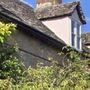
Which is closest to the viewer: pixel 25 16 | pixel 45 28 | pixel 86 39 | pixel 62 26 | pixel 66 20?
pixel 25 16

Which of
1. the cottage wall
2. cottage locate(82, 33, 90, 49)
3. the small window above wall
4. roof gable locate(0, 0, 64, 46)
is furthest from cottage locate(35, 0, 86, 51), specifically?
cottage locate(82, 33, 90, 49)

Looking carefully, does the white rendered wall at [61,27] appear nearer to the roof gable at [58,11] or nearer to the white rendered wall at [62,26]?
the white rendered wall at [62,26]

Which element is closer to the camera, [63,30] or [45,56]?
[45,56]

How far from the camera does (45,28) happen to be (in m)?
20.9

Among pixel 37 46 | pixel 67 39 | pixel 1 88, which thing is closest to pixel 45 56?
pixel 37 46

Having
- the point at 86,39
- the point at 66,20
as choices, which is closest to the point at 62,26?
the point at 66,20

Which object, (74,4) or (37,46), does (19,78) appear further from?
(74,4)

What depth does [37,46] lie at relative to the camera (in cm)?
1814

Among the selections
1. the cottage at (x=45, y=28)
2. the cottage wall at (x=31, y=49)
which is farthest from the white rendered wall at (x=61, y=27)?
the cottage wall at (x=31, y=49)

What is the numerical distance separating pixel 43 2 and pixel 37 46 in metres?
6.39

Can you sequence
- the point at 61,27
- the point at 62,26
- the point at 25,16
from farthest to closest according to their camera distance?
1. the point at 61,27
2. the point at 62,26
3. the point at 25,16

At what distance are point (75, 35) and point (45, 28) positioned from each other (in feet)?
Answer: 7.04

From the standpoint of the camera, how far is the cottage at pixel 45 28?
1703 centimetres

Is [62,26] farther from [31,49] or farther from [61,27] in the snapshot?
[31,49]
